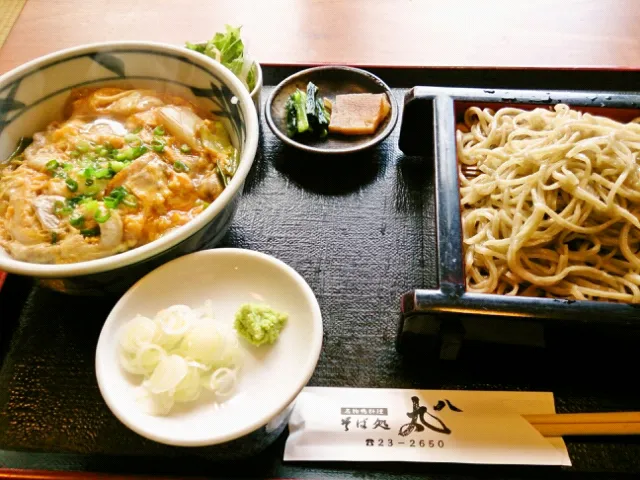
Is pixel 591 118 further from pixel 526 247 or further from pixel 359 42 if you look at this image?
pixel 359 42

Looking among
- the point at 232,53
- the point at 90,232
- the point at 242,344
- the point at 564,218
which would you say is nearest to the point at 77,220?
the point at 90,232

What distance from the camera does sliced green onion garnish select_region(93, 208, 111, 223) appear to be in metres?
1.38

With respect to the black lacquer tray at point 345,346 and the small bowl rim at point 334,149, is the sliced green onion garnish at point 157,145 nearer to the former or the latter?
the black lacquer tray at point 345,346

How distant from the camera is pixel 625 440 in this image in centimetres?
135

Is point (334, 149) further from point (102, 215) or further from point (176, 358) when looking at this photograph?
point (176, 358)

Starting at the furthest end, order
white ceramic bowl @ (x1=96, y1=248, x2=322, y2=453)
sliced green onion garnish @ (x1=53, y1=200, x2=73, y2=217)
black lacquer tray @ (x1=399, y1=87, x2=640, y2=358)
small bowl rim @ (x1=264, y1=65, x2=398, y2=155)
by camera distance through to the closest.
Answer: small bowl rim @ (x1=264, y1=65, x2=398, y2=155) → sliced green onion garnish @ (x1=53, y1=200, x2=73, y2=217) → black lacquer tray @ (x1=399, y1=87, x2=640, y2=358) → white ceramic bowl @ (x1=96, y1=248, x2=322, y2=453)

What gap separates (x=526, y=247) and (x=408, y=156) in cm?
61

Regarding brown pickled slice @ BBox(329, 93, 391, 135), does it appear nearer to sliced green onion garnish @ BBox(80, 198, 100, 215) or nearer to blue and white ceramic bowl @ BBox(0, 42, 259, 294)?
blue and white ceramic bowl @ BBox(0, 42, 259, 294)

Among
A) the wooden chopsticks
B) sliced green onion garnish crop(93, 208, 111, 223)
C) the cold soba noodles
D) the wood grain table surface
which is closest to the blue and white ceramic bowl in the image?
the cold soba noodles

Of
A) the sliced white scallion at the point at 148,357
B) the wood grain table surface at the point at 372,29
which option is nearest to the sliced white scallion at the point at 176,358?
the sliced white scallion at the point at 148,357

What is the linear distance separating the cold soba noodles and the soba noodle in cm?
83

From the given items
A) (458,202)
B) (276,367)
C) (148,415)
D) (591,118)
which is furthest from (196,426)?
(591,118)

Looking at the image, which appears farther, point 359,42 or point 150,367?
point 359,42

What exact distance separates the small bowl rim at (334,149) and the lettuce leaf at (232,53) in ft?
0.38
